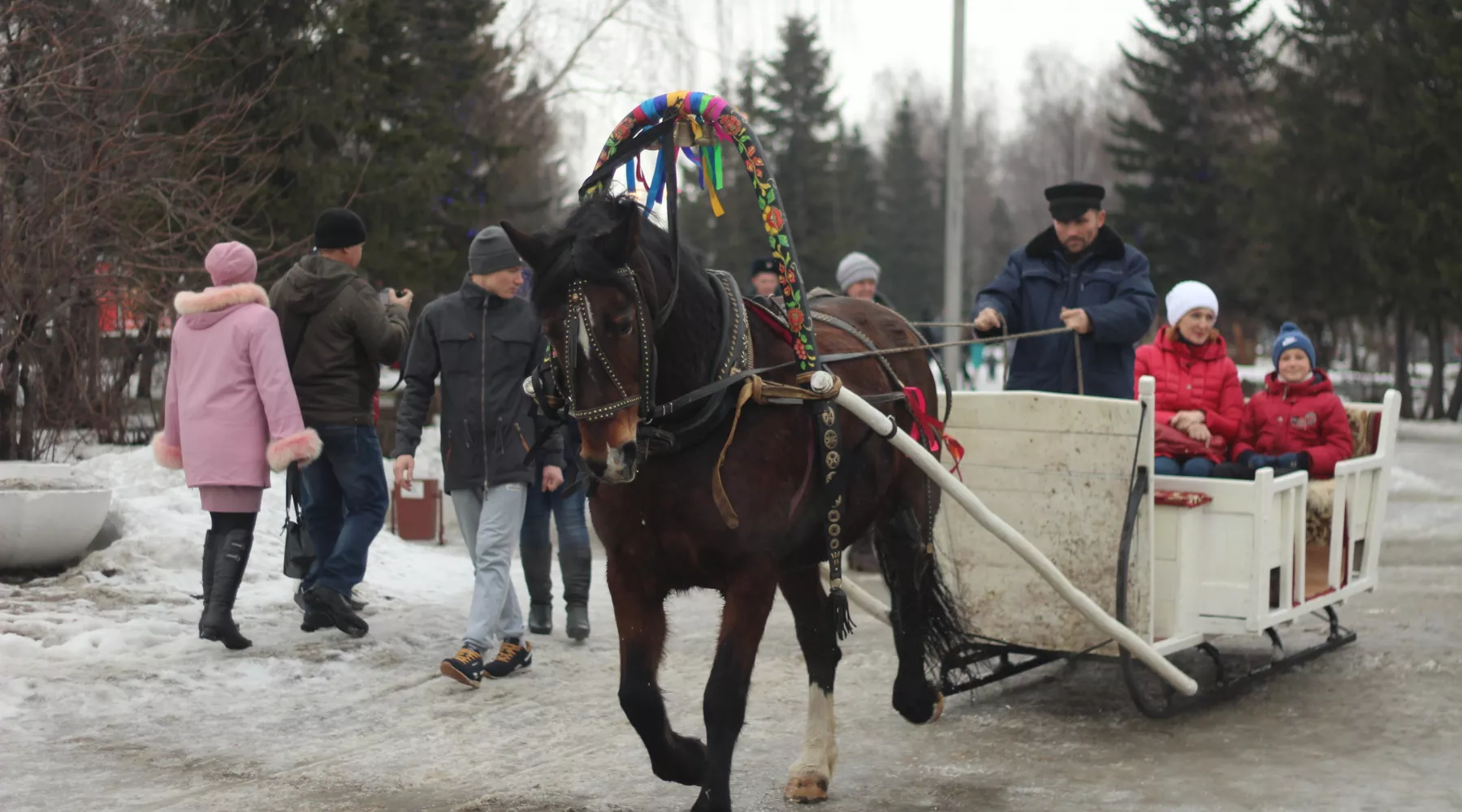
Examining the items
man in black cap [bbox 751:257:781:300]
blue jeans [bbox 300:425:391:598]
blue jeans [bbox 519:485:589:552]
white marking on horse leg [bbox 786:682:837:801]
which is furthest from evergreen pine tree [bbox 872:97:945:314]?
white marking on horse leg [bbox 786:682:837:801]

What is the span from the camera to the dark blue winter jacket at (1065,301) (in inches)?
272

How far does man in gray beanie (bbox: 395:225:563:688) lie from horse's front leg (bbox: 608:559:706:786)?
2284mm

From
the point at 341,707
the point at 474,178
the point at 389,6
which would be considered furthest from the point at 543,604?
the point at 474,178

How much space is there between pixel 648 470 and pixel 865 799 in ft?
4.94

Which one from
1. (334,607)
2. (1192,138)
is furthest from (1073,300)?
(1192,138)

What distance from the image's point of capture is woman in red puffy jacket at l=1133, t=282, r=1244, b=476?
710 cm

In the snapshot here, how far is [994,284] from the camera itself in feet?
23.4

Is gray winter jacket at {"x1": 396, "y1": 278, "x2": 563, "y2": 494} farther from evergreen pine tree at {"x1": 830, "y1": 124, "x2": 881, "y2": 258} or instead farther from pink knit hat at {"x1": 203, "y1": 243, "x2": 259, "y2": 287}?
evergreen pine tree at {"x1": 830, "y1": 124, "x2": 881, "y2": 258}

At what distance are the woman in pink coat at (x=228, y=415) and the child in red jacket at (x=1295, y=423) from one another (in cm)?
456

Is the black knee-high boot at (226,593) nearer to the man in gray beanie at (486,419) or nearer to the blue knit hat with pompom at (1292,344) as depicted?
the man in gray beanie at (486,419)

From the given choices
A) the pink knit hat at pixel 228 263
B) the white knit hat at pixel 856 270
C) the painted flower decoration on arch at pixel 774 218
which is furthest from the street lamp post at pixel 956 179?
the painted flower decoration on arch at pixel 774 218

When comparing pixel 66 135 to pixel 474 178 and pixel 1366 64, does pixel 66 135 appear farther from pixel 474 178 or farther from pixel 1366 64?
pixel 1366 64

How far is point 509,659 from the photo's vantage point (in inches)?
285

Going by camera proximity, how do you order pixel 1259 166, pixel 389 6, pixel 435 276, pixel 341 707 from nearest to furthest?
pixel 341 707 → pixel 389 6 → pixel 435 276 → pixel 1259 166
